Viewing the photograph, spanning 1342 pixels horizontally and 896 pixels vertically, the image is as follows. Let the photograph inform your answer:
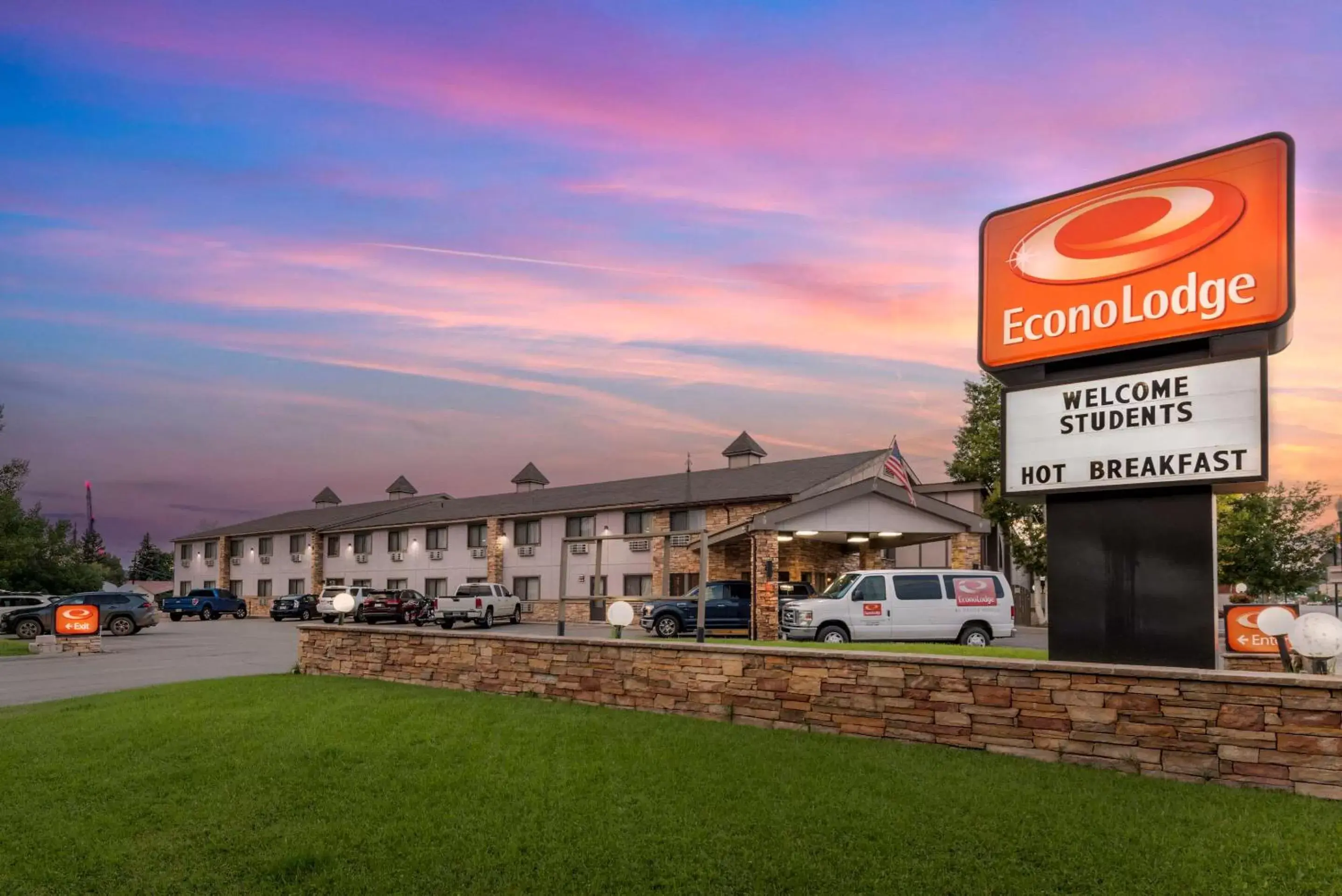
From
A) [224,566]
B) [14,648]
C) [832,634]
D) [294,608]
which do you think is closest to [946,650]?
[832,634]

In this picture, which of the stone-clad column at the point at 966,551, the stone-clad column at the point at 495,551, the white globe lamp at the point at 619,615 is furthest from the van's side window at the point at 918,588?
the stone-clad column at the point at 495,551

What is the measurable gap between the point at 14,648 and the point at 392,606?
42.9 feet

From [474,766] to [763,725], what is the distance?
3.18m

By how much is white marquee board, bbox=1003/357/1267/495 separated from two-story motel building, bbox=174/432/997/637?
857 centimetres

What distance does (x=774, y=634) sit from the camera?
27.7m

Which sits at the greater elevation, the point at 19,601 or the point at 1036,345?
the point at 1036,345

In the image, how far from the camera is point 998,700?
852 cm

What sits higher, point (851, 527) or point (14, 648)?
point (851, 527)

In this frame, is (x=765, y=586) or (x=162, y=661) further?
(x=765, y=586)

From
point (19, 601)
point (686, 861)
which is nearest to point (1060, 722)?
point (686, 861)

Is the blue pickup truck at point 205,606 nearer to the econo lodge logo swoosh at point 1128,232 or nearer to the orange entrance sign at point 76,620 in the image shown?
the orange entrance sign at point 76,620

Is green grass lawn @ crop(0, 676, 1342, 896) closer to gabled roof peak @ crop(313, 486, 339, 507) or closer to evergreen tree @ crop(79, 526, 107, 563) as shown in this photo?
gabled roof peak @ crop(313, 486, 339, 507)

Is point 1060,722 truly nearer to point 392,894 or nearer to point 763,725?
point 763,725

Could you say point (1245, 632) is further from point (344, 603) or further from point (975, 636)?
point (344, 603)
